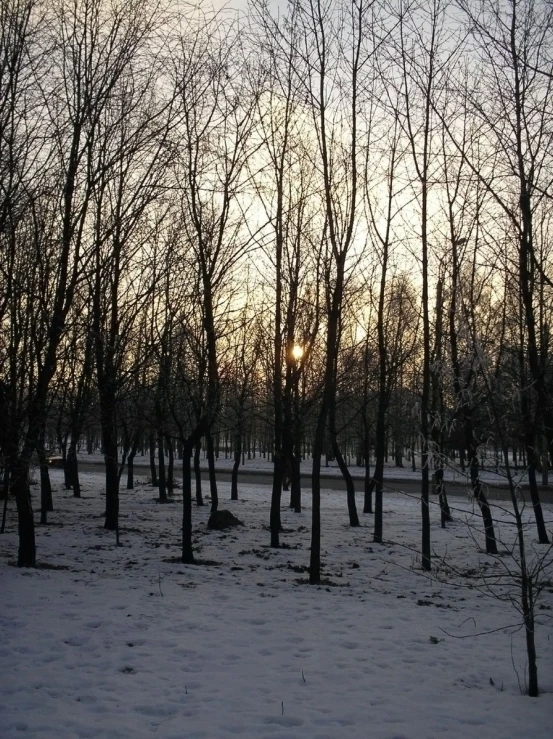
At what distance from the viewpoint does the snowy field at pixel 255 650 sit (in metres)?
4.64

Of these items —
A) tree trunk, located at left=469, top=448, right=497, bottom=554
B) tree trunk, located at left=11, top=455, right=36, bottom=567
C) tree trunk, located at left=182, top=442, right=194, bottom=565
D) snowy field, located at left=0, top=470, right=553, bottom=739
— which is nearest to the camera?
snowy field, located at left=0, top=470, right=553, bottom=739

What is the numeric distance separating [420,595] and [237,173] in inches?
326

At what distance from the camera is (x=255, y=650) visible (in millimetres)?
6238

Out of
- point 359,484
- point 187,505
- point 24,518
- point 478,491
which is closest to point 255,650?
point 478,491

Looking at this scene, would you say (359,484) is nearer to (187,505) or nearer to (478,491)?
(187,505)

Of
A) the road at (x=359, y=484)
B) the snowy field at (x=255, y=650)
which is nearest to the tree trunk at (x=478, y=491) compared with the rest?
the snowy field at (x=255, y=650)

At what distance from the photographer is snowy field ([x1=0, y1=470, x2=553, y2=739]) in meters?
4.64

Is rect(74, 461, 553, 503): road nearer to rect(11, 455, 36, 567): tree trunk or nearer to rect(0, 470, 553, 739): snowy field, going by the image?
rect(0, 470, 553, 739): snowy field

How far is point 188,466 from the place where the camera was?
9.98 m

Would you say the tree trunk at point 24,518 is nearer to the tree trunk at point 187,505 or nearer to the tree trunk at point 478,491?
the tree trunk at point 187,505

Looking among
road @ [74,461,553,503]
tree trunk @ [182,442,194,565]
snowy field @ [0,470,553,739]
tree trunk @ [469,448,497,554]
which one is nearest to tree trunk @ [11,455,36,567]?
snowy field @ [0,470,553,739]

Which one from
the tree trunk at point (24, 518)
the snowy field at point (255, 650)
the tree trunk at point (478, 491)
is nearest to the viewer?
the snowy field at point (255, 650)

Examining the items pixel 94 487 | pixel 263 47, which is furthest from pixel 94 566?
pixel 94 487

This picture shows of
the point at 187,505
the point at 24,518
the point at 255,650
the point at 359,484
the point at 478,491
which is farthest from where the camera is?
the point at 359,484
